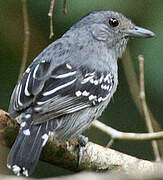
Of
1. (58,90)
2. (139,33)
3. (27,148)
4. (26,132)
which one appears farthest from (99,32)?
(27,148)

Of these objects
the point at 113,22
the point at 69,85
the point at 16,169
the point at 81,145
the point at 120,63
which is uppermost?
the point at 113,22

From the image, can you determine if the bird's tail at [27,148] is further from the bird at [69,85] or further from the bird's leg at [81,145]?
the bird's leg at [81,145]

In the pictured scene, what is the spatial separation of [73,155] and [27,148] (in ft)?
1.82

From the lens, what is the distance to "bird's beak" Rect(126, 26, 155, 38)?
4.46 meters

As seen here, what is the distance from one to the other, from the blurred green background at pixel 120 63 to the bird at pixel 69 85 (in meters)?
0.15

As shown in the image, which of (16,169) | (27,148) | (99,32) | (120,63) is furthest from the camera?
(120,63)

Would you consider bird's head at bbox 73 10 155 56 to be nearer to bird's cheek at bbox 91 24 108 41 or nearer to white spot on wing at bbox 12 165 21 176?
bird's cheek at bbox 91 24 108 41

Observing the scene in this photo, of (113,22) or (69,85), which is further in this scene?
(113,22)

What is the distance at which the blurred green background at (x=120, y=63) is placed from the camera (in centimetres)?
464

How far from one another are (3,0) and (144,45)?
1.50 m

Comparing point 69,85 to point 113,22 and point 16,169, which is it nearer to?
point 16,169

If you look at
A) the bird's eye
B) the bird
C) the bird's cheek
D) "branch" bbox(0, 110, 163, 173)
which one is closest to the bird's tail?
the bird

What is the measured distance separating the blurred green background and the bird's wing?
2.06ft

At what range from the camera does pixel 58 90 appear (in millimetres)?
3771
